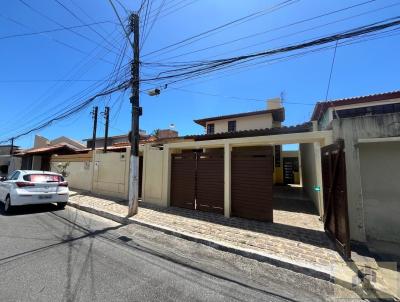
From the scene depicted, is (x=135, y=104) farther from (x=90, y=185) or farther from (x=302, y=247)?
(x=90, y=185)

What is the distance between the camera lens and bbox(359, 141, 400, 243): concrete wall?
5.60 m

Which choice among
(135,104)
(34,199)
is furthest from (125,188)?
(135,104)

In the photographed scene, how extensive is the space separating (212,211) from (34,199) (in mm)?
6479

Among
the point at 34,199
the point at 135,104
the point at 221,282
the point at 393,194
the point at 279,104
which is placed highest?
the point at 279,104

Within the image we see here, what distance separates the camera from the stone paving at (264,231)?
4.70m

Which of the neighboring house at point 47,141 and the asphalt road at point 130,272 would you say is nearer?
the asphalt road at point 130,272

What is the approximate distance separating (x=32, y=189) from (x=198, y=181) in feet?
19.8

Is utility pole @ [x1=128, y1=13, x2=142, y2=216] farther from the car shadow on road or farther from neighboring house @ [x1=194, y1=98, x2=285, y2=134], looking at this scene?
neighboring house @ [x1=194, y1=98, x2=285, y2=134]

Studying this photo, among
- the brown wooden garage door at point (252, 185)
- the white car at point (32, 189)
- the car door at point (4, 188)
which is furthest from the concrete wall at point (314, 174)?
the car door at point (4, 188)

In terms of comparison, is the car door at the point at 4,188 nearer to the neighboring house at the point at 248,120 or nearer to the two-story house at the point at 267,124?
the two-story house at the point at 267,124

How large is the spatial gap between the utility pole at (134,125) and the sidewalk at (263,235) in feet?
2.15

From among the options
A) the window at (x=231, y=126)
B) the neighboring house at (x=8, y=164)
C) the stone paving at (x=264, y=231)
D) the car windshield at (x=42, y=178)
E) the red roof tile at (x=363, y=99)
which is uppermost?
the window at (x=231, y=126)

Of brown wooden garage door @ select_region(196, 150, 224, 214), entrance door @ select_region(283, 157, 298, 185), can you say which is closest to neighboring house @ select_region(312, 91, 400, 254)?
brown wooden garage door @ select_region(196, 150, 224, 214)

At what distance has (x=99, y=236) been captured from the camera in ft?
19.7
